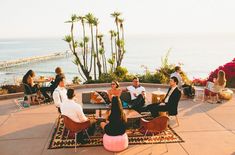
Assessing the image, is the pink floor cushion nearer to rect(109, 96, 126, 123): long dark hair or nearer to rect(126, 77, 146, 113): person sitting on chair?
rect(109, 96, 126, 123): long dark hair

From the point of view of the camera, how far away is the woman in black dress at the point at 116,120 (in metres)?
5.90

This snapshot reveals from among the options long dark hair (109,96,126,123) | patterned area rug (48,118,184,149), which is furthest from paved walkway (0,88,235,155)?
long dark hair (109,96,126,123)

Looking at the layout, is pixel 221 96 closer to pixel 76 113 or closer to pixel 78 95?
pixel 78 95

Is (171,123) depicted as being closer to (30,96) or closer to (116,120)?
(116,120)

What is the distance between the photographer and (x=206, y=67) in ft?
269

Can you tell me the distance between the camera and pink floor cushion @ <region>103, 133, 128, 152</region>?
20.1 feet

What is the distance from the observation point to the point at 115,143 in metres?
6.11

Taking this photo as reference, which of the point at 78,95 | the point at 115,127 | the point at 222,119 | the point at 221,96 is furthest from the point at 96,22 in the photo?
the point at 115,127

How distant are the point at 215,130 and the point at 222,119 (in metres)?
1.10

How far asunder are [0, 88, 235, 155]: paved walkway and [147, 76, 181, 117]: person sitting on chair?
61 cm

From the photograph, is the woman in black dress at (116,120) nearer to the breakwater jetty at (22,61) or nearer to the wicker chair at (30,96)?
the wicker chair at (30,96)

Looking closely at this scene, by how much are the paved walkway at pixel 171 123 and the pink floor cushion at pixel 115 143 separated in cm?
17

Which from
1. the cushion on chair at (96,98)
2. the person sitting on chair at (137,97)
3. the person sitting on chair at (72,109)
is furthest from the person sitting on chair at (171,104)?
the person sitting on chair at (72,109)

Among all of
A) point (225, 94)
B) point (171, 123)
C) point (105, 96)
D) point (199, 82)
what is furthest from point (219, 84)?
point (105, 96)
